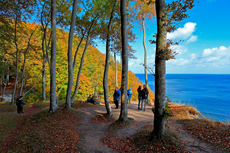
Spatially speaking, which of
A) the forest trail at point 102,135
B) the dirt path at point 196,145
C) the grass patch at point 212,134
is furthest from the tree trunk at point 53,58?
the grass patch at point 212,134

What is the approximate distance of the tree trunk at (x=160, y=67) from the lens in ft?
11.9

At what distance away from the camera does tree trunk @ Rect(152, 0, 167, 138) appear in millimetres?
3615

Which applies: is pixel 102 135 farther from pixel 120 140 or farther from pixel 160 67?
pixel 160 67

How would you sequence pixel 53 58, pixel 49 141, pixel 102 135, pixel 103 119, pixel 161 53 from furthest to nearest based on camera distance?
pixel 53 58
pixel 103 119
pixel 102 135
pixel 49 141
pixel 161 53

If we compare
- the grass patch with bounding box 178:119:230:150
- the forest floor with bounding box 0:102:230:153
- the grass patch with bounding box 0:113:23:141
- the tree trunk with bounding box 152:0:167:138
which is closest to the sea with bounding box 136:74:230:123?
the grass patch with bounding box 178:119:230:150

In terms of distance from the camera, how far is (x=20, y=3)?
398 inches

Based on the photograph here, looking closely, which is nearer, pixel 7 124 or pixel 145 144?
pixel 145 144

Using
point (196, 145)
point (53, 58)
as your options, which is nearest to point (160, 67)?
point (196, 145)

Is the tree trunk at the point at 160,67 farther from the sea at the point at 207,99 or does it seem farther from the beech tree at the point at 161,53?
the sea at the point at 207,99

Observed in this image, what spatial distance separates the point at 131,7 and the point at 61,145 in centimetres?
1279

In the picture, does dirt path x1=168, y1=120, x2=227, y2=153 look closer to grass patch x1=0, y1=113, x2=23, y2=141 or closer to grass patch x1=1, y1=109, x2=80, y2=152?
grass patch x1=1, y1=109, x2=80, y2=152

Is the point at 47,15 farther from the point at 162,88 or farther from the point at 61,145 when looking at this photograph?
the point at 162,88

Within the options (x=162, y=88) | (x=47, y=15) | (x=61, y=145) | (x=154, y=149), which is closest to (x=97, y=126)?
(x=61, y=145)

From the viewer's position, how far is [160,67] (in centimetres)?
366
